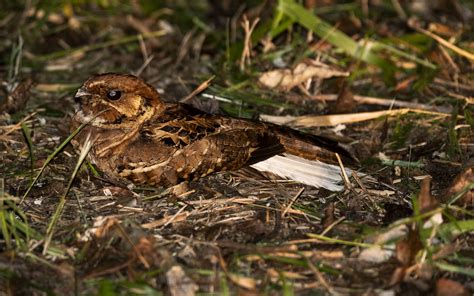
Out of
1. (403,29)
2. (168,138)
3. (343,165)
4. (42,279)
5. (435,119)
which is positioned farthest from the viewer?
(403,29)

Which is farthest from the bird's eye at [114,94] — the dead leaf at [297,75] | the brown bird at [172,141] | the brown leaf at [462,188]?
the brown leaf at [462,188]

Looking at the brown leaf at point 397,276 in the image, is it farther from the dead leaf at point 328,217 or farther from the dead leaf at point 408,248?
the dead leaf at point 328,217

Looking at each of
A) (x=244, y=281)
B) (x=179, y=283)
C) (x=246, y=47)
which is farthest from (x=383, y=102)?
(x=179, y=283)

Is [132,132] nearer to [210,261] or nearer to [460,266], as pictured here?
[210,261]

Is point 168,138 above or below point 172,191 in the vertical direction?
above

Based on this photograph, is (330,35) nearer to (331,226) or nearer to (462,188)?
(462,188)

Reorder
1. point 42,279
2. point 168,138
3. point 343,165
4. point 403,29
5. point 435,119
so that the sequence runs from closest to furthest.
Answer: point 42,279
point 168,138
point 343,165
point 435,119
point 403,29

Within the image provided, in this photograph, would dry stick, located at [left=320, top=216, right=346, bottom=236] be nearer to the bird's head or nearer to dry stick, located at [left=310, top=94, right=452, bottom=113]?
the bird's head

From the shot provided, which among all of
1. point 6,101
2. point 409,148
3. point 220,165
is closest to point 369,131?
point 409,148

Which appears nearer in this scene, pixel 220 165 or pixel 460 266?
pixel 460 266
